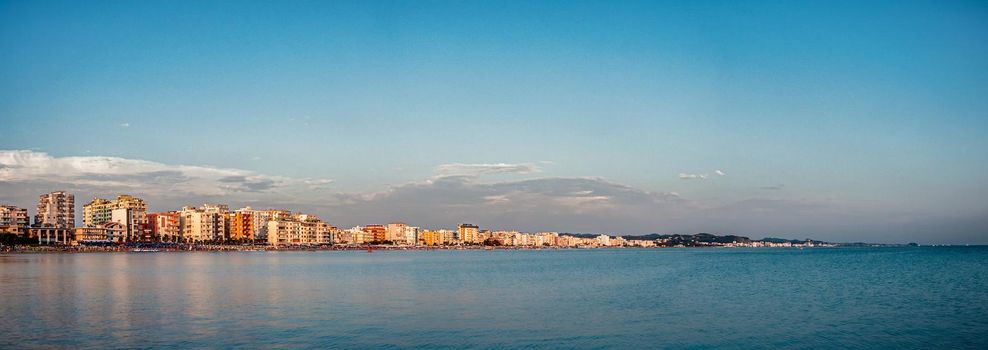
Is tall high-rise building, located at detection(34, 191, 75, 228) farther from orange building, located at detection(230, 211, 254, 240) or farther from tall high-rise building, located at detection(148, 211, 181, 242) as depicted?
orange building, located at detection(230, 211, 254, 240)

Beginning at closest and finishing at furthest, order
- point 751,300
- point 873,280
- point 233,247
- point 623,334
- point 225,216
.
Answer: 1. point 623,334
2. point 751,300
3. point 873,280
4. point 233,247
5. point 225,216

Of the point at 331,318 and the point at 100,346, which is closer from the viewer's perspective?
the point at 100,346

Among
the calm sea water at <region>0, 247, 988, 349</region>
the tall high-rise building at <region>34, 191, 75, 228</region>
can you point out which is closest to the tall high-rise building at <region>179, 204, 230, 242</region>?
the tall high-rise building at <region>34, 191, 75, 228</region>

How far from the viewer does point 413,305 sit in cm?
3253

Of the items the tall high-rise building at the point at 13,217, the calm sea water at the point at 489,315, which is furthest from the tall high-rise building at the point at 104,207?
the calm sea water at the point at 489,315

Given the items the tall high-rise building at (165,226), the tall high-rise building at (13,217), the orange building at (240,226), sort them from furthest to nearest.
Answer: the orange building at (240,226), the tall high-rise building at (165,226), the tall high-rise building at (13,217)

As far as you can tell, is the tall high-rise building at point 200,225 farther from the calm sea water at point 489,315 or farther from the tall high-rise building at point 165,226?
the calm sea water at point 489,315

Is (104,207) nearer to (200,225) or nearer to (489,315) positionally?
(200,225)

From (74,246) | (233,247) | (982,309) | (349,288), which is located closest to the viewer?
(982,309)

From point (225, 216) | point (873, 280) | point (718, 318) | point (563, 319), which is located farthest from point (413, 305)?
point (225, 216)

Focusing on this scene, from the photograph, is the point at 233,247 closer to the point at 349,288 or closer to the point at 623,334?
the point at 349,288

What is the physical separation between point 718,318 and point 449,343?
38.9ft

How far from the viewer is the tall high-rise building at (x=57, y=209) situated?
185 meters

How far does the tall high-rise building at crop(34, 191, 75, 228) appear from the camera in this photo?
18475cm
